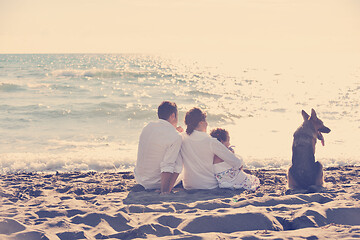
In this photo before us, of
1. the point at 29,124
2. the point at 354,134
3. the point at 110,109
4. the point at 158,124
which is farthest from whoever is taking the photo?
the point at 110,109

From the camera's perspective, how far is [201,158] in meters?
5.66

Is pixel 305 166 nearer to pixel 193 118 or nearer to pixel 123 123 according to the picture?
pixel 193 118

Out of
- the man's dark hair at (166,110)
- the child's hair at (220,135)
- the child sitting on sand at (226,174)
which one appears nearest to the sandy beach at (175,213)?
the child sitting on sand at (226,174)

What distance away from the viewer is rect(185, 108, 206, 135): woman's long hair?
5530mm

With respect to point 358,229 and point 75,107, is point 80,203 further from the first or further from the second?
point 75,107

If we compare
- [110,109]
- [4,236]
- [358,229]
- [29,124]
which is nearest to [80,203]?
[4,236]

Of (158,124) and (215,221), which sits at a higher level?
(158,124)

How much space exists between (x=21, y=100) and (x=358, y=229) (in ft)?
62.4

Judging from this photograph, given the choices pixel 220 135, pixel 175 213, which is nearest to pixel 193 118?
pixel 220 135

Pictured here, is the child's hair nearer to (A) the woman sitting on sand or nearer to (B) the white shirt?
(A) the woman sitting on sand

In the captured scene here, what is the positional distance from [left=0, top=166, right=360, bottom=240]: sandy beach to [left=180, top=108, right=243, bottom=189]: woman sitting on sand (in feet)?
0.65

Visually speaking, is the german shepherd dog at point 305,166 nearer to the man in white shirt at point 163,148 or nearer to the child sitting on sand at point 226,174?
the child sitting on sand at point 226,174

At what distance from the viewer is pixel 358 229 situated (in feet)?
12.3

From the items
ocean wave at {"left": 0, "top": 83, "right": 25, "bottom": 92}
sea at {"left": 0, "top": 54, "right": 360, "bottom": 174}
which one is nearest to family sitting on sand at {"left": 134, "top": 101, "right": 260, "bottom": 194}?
sea at {"left": 0, "top": 54, "right": 360, "bottom": 174}
